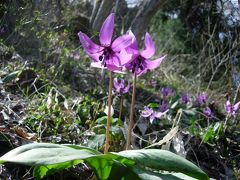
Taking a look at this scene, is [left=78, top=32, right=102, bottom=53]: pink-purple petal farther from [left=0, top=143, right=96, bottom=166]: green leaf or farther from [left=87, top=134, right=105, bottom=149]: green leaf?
[left=87, top=134, right=105, bottom=149]: green leaf

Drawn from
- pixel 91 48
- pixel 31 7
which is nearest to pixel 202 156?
pixel 91 48

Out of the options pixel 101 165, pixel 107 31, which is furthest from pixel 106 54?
pixel 101 165

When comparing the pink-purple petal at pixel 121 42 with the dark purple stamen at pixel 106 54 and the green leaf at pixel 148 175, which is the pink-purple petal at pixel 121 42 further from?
the green leaf at pixel 148 175

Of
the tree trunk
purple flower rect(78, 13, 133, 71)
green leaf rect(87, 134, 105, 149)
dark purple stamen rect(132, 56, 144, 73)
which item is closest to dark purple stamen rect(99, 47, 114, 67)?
purple flower rect(78, 13, 133, 71)

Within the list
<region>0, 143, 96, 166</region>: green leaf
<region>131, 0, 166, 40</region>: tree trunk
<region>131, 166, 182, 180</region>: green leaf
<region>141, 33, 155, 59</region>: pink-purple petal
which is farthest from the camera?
<region>131, 0, 166, 40</region>: tree trunk

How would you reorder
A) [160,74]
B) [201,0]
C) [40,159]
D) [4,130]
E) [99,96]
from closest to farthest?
[40,159]
[4,130]
[99,96]
[160,74]
[201,0]

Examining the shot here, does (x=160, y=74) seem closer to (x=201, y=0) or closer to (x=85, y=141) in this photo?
(x=201, y=0)

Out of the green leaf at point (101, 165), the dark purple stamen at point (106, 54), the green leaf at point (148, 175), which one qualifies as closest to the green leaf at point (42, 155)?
the green leaf at point (101, 165)
